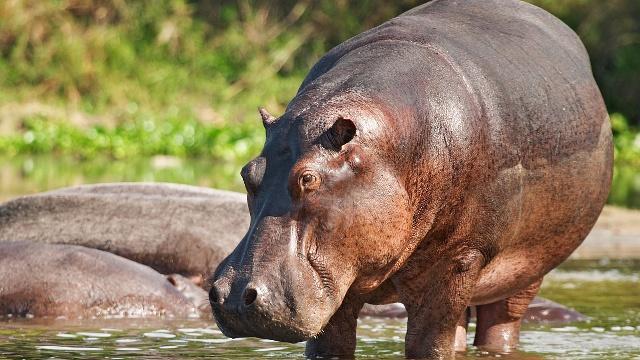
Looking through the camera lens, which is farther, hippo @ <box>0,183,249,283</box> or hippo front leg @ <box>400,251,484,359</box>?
hippo @ <box>0,183,249,283</box>

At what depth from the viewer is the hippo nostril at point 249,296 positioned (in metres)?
4.12

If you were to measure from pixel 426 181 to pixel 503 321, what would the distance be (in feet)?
4.95

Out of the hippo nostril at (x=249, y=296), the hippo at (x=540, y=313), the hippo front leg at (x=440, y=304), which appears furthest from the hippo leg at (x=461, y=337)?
the hippo nostril at (x=249, y=296)

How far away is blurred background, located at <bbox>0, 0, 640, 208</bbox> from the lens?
699 inches

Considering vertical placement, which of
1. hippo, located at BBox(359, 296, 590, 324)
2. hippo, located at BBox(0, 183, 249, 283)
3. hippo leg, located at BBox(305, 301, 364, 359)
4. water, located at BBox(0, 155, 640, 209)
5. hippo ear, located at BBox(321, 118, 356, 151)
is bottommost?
hippo leg, located at BBox(305, 301, 364, 359)

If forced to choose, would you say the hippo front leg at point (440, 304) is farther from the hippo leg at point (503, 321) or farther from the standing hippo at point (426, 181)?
the hippo leg at point (503, 321)

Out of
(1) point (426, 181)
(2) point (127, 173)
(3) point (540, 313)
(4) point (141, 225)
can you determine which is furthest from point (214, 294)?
(2) point (127, 173)

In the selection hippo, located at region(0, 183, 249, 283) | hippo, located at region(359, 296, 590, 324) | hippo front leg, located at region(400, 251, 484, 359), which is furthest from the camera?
hippo, located at region(0, 183, 249, 283)

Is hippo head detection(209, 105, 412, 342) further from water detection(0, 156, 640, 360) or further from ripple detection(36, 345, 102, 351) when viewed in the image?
→ ripple detection(36, 345, 102, 351)

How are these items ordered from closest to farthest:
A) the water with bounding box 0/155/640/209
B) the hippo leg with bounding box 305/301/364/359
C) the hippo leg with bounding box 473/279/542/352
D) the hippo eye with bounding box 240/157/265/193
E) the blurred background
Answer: the hippo eye with bounding box 240/157/265/193, the hippo leg with bounding box 305/301/364/359, the hippo leg with bounding box 473/279/542/352, the water with bounding box 0/155/640/209, the blurred background

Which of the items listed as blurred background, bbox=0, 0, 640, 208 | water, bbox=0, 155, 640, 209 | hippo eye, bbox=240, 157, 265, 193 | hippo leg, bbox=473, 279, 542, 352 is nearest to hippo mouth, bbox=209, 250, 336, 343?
hippo eye, bbox=240, 157, 265, 193

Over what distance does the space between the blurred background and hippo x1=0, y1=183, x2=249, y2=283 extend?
8.46 metres

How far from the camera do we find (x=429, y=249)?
4848 millimetres

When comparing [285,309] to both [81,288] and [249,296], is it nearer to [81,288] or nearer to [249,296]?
[249,296]
